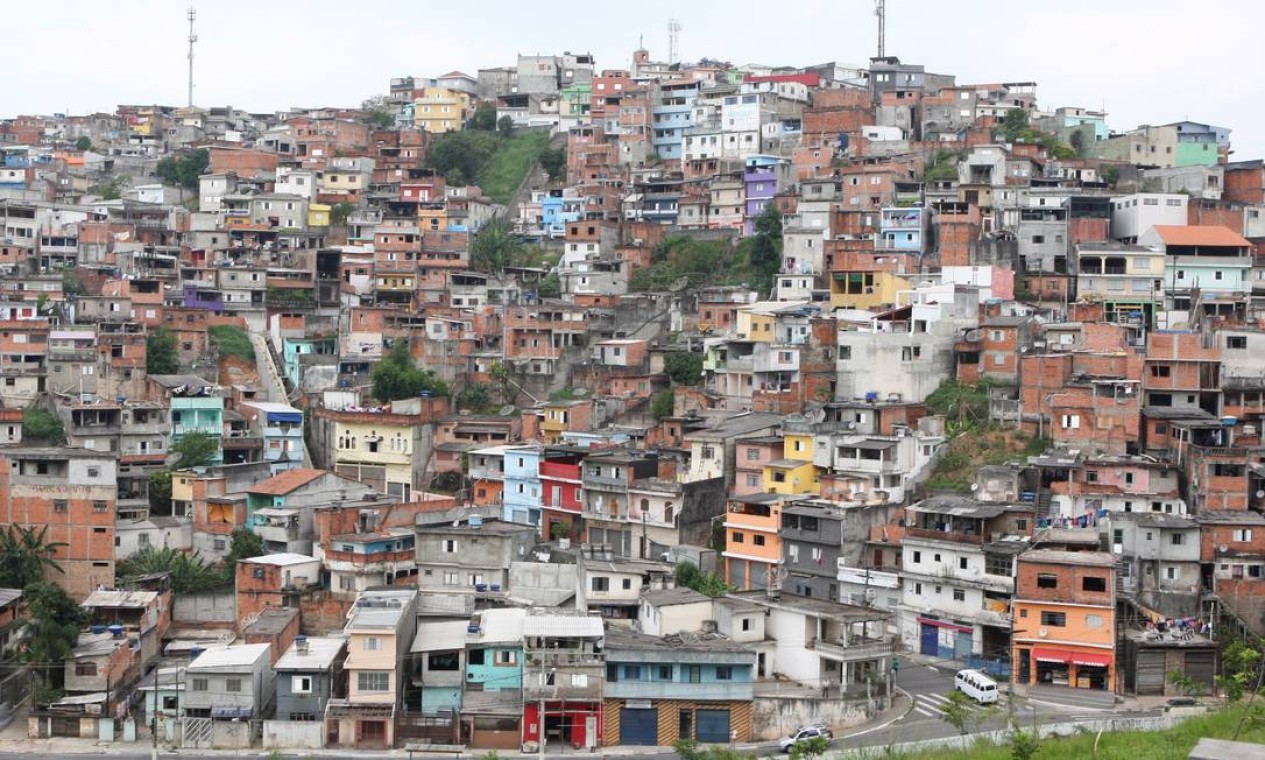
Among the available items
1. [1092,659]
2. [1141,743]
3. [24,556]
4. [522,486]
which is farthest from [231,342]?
[1141,743]

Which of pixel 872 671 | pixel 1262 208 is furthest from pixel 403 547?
pixel 1262 208

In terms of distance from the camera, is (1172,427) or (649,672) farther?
(1172,427)

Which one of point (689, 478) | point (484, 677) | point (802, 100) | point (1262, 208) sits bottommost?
point (484, 677)

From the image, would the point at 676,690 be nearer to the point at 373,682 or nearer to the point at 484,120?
the point at 373,682

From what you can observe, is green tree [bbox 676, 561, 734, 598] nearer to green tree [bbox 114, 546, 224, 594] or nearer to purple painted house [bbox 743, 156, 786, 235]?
green tree [bbox 114, 546, 224, 594]

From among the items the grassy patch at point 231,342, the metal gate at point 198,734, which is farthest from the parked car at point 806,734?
the grassy patch at point 231,342

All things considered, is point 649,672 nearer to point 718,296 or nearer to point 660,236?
point 718,296
